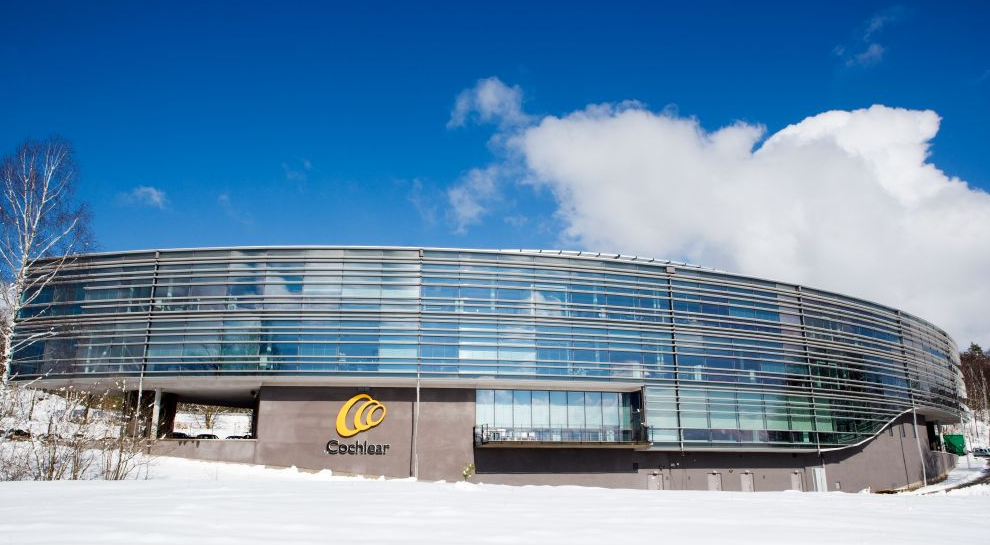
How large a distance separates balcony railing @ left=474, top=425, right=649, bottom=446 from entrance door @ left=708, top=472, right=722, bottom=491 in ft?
20.2

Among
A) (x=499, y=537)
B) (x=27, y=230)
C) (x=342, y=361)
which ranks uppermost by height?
(x=27, y=230)

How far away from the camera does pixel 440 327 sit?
4609 centimetres

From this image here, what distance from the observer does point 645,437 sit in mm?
47719

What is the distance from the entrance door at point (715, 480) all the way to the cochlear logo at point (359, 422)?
22933mm

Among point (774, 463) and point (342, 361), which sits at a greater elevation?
point (342, 361)

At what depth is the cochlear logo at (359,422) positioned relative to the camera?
4419cm

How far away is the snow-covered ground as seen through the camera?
7020mm

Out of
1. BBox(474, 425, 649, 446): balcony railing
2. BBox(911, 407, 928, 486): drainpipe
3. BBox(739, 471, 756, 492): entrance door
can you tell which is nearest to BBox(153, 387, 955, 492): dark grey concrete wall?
A: BBox(474, 425, 649, 446): balcony railing

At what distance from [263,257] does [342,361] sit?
9209 mm

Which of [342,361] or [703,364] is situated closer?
[342,361]

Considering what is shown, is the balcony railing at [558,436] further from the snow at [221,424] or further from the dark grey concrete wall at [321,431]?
the snow at [221,424]

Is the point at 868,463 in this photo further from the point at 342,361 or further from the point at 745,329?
the point at 342,361

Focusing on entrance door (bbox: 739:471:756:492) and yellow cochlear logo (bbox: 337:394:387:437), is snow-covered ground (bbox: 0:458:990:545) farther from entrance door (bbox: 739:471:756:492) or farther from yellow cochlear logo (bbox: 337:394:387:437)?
entrance door (bbox: 739:471:756:492)

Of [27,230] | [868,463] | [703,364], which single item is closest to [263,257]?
[27,230]
